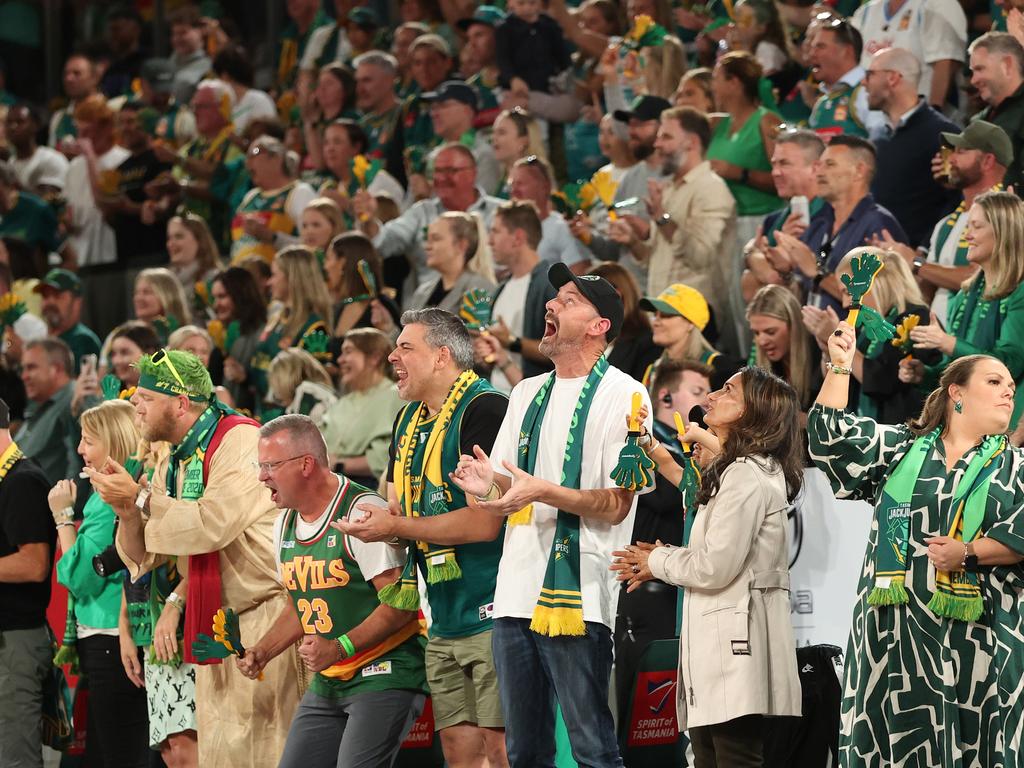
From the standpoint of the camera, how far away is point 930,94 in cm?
977

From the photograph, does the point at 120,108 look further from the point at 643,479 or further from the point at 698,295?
the point at 643,479

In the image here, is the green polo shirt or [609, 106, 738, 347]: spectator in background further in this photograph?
the green polo shirt

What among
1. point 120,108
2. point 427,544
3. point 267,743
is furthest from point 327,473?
point 120,108

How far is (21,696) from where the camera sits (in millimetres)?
7445

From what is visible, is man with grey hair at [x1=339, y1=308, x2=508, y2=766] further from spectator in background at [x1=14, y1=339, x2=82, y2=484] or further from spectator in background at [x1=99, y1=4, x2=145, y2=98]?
spectator in background at [x1=99, y1=4, x2=145, y2=98]

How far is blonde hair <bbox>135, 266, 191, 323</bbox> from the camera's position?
36.5 ft

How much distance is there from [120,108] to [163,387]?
976 cm

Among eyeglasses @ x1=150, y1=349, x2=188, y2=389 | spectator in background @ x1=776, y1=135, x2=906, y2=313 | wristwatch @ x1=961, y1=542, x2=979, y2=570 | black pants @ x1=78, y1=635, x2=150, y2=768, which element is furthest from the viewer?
spectator in background @ x1=776, y1=135, x2=906, y2=313

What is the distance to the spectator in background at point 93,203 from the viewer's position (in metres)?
14.0

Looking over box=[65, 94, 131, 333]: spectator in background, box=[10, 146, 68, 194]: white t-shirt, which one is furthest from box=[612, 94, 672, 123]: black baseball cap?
box=[10, 146, 68, 194]: white t-shirt

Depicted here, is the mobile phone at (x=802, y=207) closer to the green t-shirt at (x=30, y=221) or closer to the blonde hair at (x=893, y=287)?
the blonde hair at (x=893, y=287)

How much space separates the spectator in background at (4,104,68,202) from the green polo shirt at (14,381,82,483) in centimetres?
527

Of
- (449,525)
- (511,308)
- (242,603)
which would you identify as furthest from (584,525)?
(511,308)

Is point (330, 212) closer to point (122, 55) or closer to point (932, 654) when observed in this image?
point (932, 654)
